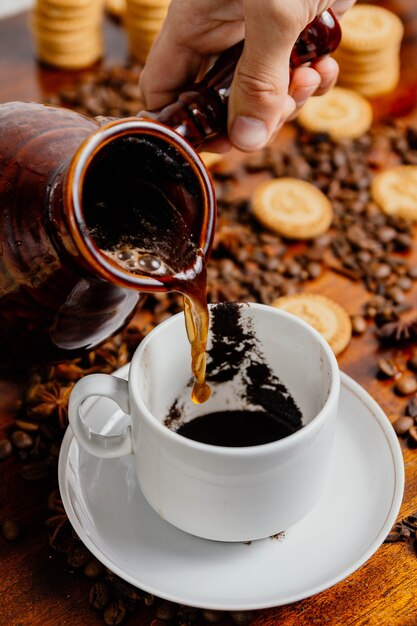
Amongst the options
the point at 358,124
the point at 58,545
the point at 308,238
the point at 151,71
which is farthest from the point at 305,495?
the point at 358,124

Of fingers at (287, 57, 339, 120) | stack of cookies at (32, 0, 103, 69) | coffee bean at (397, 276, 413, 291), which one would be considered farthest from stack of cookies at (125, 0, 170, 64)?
coffee bean at (397, 276, 413, 291)

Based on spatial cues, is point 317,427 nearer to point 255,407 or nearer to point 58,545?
point 255,407

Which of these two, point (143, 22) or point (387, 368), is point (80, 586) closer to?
point (387, 368)

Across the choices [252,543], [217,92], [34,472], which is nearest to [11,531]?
[34,472]

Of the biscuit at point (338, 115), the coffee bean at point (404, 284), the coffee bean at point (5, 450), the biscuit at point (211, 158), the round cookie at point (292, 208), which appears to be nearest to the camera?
the coffee bean at point (5, 450)

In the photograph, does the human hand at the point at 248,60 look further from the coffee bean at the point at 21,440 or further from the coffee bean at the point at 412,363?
the coffee bean at the point at 21,440

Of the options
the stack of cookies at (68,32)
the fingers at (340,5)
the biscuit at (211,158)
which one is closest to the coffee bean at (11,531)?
the biscuit at (211,158)

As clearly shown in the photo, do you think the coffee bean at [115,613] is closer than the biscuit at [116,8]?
Yes
